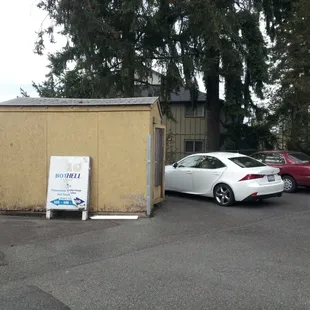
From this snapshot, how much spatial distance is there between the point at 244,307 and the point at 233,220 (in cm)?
457

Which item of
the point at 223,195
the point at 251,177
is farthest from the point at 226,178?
the point at 251,177

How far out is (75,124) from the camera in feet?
30.1

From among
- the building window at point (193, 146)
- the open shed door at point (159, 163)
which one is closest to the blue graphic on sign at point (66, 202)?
the open shed door at point (159, 163)

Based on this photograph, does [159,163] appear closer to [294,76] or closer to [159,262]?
[159,262]

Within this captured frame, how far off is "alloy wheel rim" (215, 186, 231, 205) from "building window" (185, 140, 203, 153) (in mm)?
21864

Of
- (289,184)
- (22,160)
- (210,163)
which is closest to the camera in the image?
(22,160)

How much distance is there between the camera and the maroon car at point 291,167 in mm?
13188

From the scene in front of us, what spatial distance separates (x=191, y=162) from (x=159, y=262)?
623 centimetres

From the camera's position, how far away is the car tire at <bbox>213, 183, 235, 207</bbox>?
10238mm

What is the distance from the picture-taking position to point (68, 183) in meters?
8.93

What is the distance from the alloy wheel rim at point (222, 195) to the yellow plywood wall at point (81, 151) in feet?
8.30

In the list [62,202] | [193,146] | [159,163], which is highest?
[193,146]

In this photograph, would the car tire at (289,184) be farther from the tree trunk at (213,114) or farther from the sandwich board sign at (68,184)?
the tree trunk at (213,114)

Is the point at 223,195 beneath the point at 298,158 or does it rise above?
beneath
